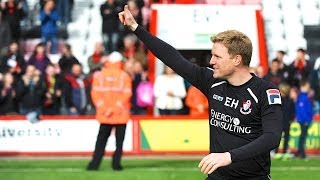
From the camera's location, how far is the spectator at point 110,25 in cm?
2073

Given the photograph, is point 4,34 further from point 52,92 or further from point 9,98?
point 52,92

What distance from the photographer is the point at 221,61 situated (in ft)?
20.0

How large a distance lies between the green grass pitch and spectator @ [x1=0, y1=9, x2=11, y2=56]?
5304 mm

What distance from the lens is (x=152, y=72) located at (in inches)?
815

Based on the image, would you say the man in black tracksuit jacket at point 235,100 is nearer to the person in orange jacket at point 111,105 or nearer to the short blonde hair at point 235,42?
the short blonde hair at point 235,42

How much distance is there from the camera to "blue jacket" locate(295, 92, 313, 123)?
16.9m

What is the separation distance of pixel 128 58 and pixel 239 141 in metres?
14.1

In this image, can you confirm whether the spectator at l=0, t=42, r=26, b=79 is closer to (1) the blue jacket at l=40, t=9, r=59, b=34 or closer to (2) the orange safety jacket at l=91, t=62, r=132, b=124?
(1) the blue jacket at l=40, t=9, r=59, b=34

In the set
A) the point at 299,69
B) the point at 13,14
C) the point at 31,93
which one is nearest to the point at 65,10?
the point at 13,14

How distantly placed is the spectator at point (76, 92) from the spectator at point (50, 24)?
3.11 meters

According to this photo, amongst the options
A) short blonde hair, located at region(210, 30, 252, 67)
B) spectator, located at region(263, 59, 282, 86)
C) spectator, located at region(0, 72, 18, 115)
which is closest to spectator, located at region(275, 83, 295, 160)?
spectator, located at region(263, 59, 282, 86)

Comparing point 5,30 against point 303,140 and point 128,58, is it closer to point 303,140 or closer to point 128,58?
point 128,58

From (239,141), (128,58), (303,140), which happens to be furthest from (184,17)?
(239,141)

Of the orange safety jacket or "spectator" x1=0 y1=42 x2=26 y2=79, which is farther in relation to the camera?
"spectator" x1=0 y1=42 x2=26 y2=79
